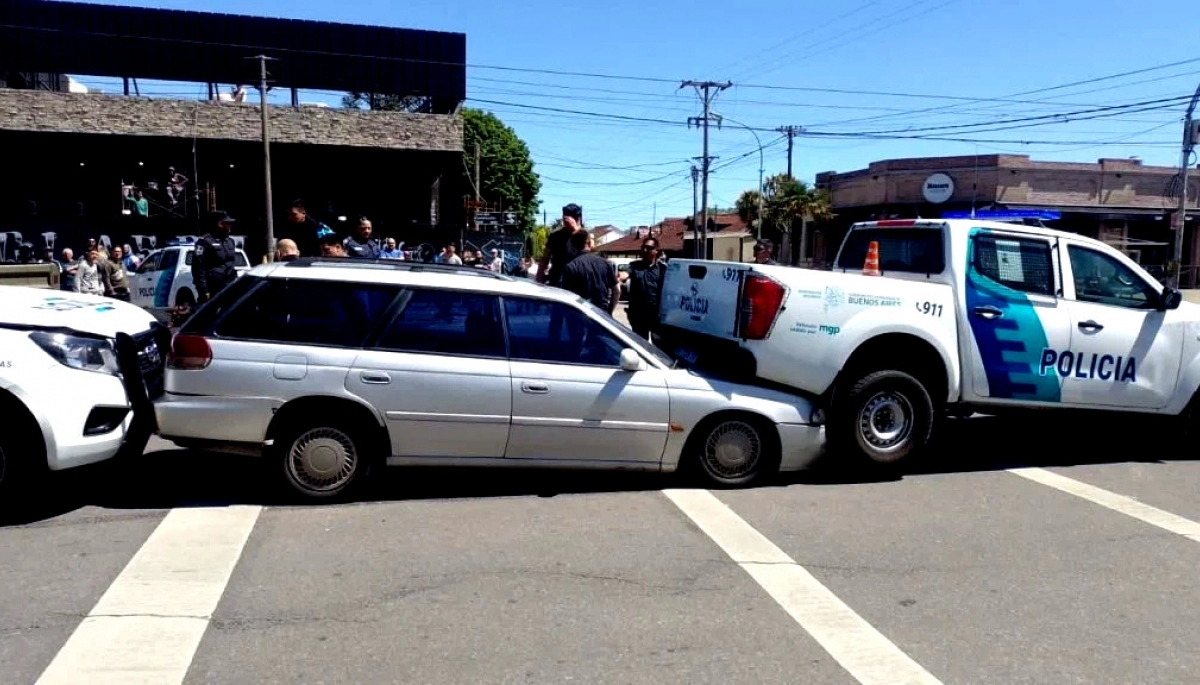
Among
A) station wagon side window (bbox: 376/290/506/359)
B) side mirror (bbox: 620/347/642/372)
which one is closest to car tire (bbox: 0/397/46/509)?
station wagon side window (bbox: 376/290/506/359)

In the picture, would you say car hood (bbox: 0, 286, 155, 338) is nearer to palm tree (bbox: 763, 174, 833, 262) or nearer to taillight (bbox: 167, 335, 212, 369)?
taillight (bbox: 167, 335, 212, 369)

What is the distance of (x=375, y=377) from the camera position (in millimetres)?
5914

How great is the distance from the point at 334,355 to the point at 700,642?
10.00 ft

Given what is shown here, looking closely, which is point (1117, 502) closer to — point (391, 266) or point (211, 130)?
point (391, 266)

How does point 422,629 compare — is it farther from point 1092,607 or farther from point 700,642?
point 1092,607

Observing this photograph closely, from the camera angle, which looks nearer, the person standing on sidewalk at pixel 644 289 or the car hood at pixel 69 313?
the car hood at pixel 69 313

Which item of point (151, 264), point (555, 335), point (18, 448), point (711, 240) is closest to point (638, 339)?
point (555, 335)

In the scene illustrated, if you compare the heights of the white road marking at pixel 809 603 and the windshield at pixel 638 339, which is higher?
the windshield at pixel 638 339

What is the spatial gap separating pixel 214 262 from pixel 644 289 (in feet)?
14.6

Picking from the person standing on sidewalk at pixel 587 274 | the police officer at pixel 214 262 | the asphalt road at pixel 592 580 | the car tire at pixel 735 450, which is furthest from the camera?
the police officer at pixel 214 262

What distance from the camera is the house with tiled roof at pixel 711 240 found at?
63.3 m

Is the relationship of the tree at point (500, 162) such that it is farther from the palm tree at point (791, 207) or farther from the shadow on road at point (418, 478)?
the shadow on road at point (418, 478)

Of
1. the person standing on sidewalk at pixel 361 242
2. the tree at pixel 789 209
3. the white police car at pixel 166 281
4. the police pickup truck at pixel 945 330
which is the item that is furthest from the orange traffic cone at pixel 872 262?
the tree at pixel 789 209

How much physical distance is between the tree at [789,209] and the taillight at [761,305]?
39562 mm
